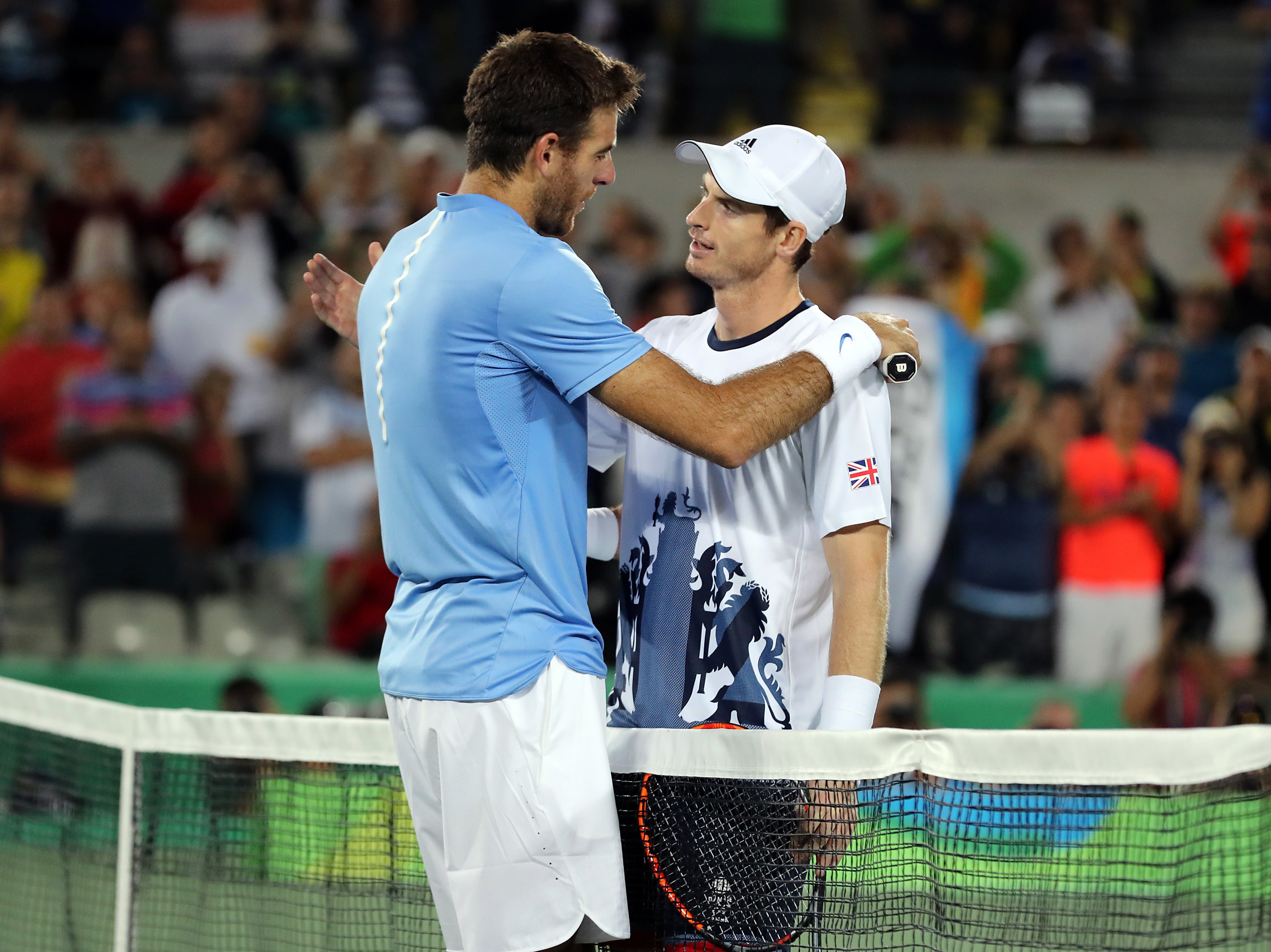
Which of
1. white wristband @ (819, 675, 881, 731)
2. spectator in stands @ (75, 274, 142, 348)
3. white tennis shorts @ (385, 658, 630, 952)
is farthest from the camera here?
spectator in stands @ (75, 274, 142, 348)

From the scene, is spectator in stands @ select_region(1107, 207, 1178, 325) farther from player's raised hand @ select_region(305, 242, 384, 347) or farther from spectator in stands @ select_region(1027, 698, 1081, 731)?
player's raised hand @ select_region(305, 242, 384, 347)

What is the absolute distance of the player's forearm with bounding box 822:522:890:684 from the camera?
11.5 ft

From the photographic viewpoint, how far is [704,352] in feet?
12.8

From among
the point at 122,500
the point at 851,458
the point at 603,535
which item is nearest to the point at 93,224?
the point at 122,500

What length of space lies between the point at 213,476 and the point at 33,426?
111 cm

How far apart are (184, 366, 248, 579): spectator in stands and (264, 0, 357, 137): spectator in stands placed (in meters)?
3.96

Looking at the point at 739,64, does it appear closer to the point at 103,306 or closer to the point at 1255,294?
the point at 1255,294

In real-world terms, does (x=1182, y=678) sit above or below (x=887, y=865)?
below

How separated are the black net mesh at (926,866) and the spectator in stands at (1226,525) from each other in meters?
6.16

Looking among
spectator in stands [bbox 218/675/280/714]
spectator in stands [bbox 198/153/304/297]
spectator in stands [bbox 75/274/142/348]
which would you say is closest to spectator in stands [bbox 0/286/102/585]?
spectator in stands [bbox 75/274/142/348]

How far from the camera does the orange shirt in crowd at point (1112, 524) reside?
9328 mm

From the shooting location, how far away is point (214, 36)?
46.4ft

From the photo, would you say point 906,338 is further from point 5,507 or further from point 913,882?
point 5,507

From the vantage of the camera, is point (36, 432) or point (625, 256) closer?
point (36, 432)
